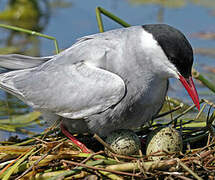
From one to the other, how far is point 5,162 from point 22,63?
98cm

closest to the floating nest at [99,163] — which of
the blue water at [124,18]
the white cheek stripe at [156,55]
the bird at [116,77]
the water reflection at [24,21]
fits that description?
the bird at [116,77]

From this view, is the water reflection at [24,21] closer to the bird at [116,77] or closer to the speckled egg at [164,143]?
the bird at [116,77]

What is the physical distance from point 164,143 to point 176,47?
683 millimetres

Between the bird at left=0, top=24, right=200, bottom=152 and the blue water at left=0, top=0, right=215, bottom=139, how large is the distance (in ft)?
9.88

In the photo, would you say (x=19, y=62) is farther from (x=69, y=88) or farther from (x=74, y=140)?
(x=74, y=140)

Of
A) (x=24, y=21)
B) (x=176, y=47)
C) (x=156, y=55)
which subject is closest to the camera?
(x=176, y=47)

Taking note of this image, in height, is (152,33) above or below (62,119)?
above

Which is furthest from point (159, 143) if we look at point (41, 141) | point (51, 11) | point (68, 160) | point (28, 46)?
point (51, 11)

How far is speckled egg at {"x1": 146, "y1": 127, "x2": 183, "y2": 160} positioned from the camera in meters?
3.23

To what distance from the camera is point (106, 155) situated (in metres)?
3.34

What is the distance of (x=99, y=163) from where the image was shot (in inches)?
123

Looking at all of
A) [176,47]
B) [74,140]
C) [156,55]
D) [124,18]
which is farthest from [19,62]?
[124,18]

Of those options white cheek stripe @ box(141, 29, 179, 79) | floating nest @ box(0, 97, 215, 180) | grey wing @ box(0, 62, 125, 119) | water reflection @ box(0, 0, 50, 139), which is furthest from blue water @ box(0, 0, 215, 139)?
floating nest @ box(0, 97, 215, 180)

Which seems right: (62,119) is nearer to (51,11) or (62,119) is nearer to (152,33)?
(152,33)
